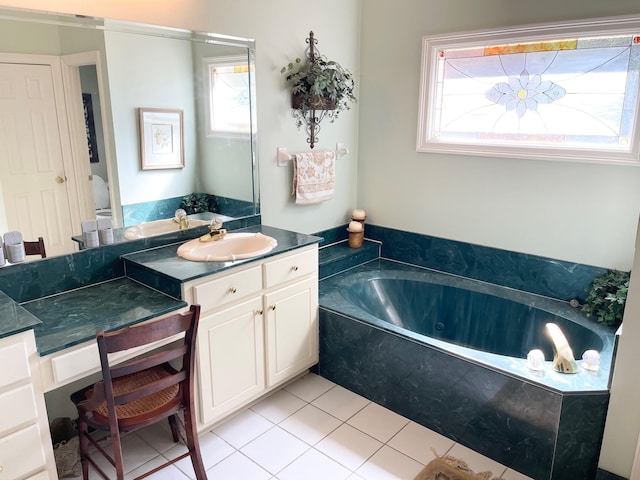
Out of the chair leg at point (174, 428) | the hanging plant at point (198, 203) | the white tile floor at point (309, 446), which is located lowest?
the white tile floor at point (309, 446)

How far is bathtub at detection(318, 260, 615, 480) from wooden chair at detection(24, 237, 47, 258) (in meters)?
1.50

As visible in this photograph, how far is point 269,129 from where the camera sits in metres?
3.07

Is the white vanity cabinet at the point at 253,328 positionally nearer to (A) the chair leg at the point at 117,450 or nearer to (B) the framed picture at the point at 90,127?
(A) the chair leg at the point at 117,450

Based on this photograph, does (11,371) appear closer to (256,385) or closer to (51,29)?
(256,385)

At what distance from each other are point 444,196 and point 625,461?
73.6 inches

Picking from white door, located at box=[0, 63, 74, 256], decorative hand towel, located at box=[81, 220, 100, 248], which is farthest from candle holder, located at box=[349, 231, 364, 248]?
white door, located at box=[0, 63, 74, 256]

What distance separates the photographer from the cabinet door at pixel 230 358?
231 cm

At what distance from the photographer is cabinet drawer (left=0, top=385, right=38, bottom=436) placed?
5.32 feet

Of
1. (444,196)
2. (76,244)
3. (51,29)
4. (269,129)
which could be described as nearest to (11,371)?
(76,244)

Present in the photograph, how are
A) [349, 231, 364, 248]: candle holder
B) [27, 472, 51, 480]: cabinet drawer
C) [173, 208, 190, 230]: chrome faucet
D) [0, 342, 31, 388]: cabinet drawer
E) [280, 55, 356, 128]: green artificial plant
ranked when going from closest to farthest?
[0, 342, 31, 388]: cabinet drawer < [27, 472, 51, 480]: cabinet drawer < [173, 208, 190, 230]: chrome faucet < [280, 55, 356, 128]: green artificial plant < [349, 231, 364, 248]: candle holder

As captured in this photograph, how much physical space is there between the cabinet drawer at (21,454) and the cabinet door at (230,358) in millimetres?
724

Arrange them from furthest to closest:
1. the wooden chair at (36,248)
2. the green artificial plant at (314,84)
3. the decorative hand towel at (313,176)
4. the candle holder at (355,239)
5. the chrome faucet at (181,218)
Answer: the candle holder at (355,239), the decorative hand towel at (313,176), the green artificial plant at (314,84), the chrome faucet at (181,218), the wooden chair at (36,248)

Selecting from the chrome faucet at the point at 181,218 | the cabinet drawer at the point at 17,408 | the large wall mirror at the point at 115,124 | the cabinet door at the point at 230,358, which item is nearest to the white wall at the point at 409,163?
the large wall mirror at the point at 115,124

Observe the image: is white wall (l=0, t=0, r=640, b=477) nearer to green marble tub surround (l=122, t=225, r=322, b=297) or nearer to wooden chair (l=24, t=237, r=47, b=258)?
green marble tub surround (l=122, t=225, r=322, b=297)
